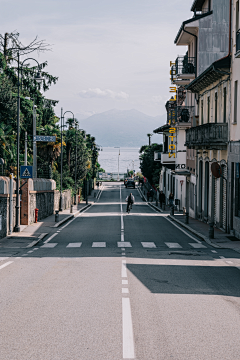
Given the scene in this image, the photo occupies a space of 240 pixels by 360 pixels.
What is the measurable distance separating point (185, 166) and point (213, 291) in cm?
3376

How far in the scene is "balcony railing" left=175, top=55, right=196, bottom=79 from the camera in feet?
131

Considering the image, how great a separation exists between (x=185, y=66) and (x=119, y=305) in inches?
1342

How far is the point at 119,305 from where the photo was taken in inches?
360

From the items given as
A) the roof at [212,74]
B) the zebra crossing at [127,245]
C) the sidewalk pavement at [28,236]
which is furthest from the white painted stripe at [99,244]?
the roof at [212,74]

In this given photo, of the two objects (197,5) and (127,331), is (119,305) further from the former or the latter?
(197,5)

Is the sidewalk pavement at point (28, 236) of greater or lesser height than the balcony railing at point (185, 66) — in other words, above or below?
below

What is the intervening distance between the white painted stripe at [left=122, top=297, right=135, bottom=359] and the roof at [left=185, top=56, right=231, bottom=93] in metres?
18.3

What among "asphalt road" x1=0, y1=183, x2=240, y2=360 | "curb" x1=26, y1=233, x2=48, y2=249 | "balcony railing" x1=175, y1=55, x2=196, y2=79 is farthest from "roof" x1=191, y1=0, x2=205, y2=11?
"asphalt road" x1=0, y1=183, x2=240, y2=360

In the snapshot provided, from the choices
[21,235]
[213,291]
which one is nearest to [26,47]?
[21,235]

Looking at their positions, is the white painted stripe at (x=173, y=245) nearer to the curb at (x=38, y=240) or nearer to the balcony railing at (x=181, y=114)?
the curb at (x=38, y=240)

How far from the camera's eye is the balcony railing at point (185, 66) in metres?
40.0

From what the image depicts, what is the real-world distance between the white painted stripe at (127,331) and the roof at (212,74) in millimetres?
18296

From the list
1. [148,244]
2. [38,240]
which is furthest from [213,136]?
[38,240]

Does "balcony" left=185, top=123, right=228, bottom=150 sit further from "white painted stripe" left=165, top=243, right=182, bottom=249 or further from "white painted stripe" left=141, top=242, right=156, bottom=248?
"white painted stripe" left=141, top=242, right=156, bottom=248
